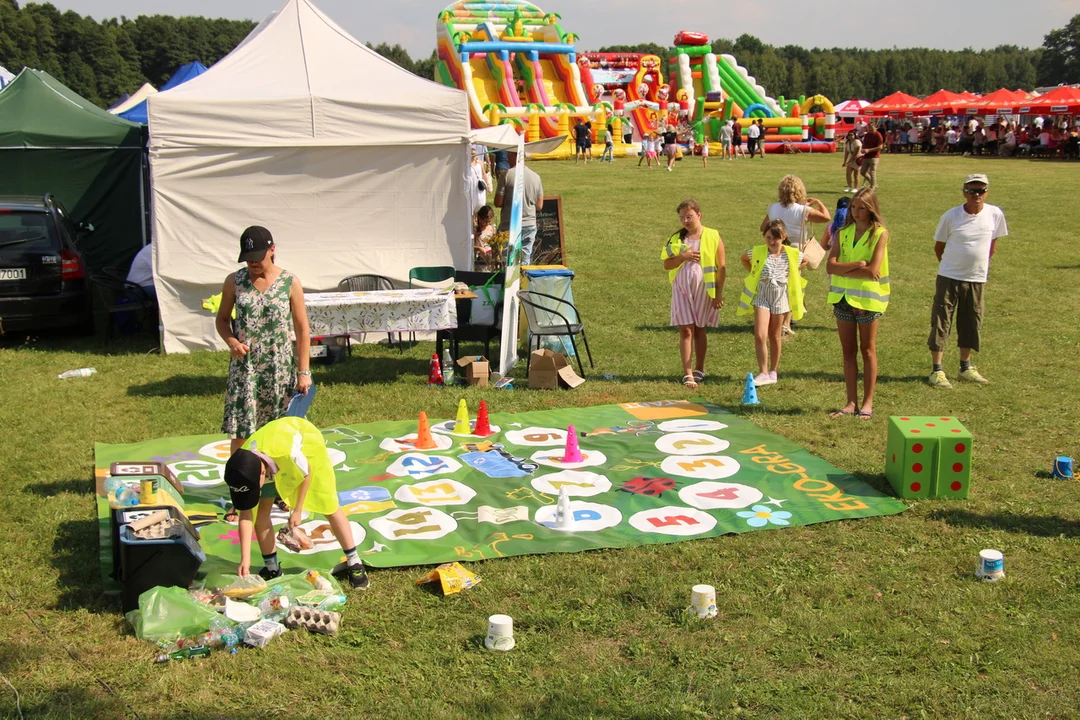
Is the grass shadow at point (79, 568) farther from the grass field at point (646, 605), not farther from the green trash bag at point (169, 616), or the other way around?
the green trash bag at point (169, 616)

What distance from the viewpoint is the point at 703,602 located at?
488 cm

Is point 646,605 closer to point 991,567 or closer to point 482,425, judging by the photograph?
point 991,567

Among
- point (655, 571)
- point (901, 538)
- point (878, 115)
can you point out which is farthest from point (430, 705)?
point (878, 115)

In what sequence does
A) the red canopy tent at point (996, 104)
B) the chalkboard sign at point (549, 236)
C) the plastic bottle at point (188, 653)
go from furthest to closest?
the red canopy tent at point (996, 104) → the chalkboard sign at point (549, 236) → the plastic bottle at point (188, 653)

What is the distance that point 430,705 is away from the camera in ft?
13.7

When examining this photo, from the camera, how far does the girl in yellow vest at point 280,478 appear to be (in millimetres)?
4734

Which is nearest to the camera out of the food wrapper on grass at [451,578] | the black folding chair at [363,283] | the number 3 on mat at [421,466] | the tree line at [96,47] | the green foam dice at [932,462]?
the food wrapper on grass at [451,578]

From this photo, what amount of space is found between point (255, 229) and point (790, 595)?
3607 mm

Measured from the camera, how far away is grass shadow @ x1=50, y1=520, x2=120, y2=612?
16.7 feet

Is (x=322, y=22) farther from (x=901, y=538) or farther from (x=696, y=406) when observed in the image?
(x=901, y=538)

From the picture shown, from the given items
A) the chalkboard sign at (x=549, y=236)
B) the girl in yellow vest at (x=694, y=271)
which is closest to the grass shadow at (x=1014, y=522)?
the girl in yellow vest at (x=694, y=271)

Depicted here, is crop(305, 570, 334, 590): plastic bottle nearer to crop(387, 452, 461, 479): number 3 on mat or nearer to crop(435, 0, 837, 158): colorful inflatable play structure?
crop(387, 452, 461, 479): number 3 on mat

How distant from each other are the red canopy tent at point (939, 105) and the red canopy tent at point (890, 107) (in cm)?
80

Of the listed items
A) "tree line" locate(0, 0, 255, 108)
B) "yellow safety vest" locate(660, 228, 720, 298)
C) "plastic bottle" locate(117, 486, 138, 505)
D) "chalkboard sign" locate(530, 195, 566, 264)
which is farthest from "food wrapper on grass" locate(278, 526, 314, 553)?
"tree line" locate(0, 0, 255, 108)
